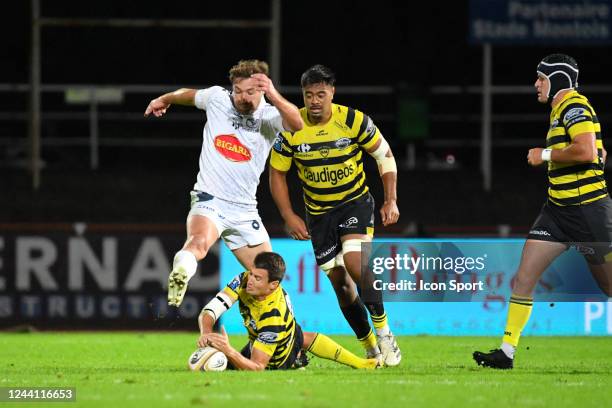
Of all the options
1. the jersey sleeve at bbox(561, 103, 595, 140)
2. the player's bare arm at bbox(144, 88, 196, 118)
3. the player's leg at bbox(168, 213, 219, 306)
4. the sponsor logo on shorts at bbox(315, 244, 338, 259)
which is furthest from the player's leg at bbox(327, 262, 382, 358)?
the jersey sleeve at bbox(561, 103, 595, 140)

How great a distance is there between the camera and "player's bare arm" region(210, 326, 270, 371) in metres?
9.16

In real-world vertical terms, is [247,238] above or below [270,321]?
above

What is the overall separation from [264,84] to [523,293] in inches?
95.0

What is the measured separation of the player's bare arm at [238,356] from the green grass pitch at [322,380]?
0.50ft

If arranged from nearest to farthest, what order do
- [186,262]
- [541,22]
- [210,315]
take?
[186,262], [210,315], [541,22]

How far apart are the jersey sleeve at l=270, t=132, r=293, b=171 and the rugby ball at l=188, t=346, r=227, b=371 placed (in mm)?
1828

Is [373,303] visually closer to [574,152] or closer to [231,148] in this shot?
[231,148]

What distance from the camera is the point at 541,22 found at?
18125 millimetres

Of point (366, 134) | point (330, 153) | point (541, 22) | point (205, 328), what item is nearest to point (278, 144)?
point (330, 153)

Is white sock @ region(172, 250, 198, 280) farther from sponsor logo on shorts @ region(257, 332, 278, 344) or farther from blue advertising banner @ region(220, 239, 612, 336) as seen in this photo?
blue advertising banner @ region(220, 239, 612, 336)

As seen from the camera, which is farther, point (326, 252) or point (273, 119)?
point (326, 252)

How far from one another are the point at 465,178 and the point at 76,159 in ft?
23.9

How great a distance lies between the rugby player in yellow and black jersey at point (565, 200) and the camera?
371 inches

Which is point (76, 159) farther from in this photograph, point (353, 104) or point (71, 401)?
point (71, 401)
